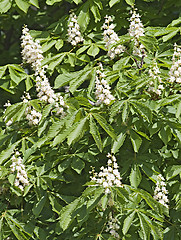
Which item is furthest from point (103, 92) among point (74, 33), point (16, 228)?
point (16, 228)

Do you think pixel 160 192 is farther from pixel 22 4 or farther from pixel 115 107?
pixel 22 4

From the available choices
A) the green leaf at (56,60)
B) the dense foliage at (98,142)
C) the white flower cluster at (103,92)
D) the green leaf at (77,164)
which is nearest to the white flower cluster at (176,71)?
the dense foliage at (98,142)

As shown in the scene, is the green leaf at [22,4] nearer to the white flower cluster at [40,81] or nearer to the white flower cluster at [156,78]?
the white flower cluster at [40,81]

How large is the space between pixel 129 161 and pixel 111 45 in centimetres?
82

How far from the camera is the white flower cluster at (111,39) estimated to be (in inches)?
125

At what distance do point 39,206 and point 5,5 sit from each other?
1.63 m

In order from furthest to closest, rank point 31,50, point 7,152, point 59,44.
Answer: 1. point 59,44
2. point 31,50
3. point 7,152

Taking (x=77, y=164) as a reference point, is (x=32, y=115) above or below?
above

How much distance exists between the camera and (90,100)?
3307 mm

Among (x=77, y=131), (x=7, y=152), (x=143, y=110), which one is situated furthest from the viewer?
(x=7, y=152)

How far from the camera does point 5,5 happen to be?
3.60 meters

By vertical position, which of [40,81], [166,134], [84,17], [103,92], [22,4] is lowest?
[166,134]

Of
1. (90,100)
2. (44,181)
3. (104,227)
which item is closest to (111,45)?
(90,100)

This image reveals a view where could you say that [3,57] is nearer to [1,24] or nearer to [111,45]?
[1,24]
